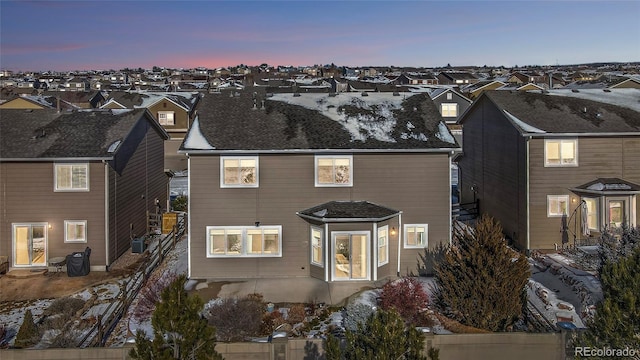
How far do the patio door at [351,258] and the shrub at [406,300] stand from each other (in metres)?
2.85

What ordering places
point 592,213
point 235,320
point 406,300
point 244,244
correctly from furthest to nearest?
point 592,213, point 244,244, point 406,300, point 235,320

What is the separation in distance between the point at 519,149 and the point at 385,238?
8009 millimetres

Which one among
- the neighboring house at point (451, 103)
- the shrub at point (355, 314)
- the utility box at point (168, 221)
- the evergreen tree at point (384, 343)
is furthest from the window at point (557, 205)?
the neighboring house at point (451, 103)

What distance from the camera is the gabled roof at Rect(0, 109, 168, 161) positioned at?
22297 millimetres

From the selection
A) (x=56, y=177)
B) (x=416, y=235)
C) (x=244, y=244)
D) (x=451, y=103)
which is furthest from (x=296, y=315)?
(x=451, y=103)

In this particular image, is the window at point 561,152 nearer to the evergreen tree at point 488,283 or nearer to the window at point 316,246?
the evergreen tree at point 488,283

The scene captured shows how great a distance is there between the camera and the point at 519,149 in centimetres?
2384

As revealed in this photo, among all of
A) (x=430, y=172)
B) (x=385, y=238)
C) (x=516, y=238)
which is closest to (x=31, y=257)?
(x=385, y=238)

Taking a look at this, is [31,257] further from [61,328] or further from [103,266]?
[61,328]

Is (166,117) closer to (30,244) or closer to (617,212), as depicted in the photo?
(30,244)

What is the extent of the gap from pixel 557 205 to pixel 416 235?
23.3ft

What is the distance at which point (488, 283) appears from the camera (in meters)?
14.6

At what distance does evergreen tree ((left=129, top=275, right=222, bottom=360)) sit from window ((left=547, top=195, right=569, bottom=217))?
18.2 metres

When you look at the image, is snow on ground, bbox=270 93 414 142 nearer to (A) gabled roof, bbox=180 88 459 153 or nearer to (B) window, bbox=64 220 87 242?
(A) gabled roof, bbox=180 88 459 153
